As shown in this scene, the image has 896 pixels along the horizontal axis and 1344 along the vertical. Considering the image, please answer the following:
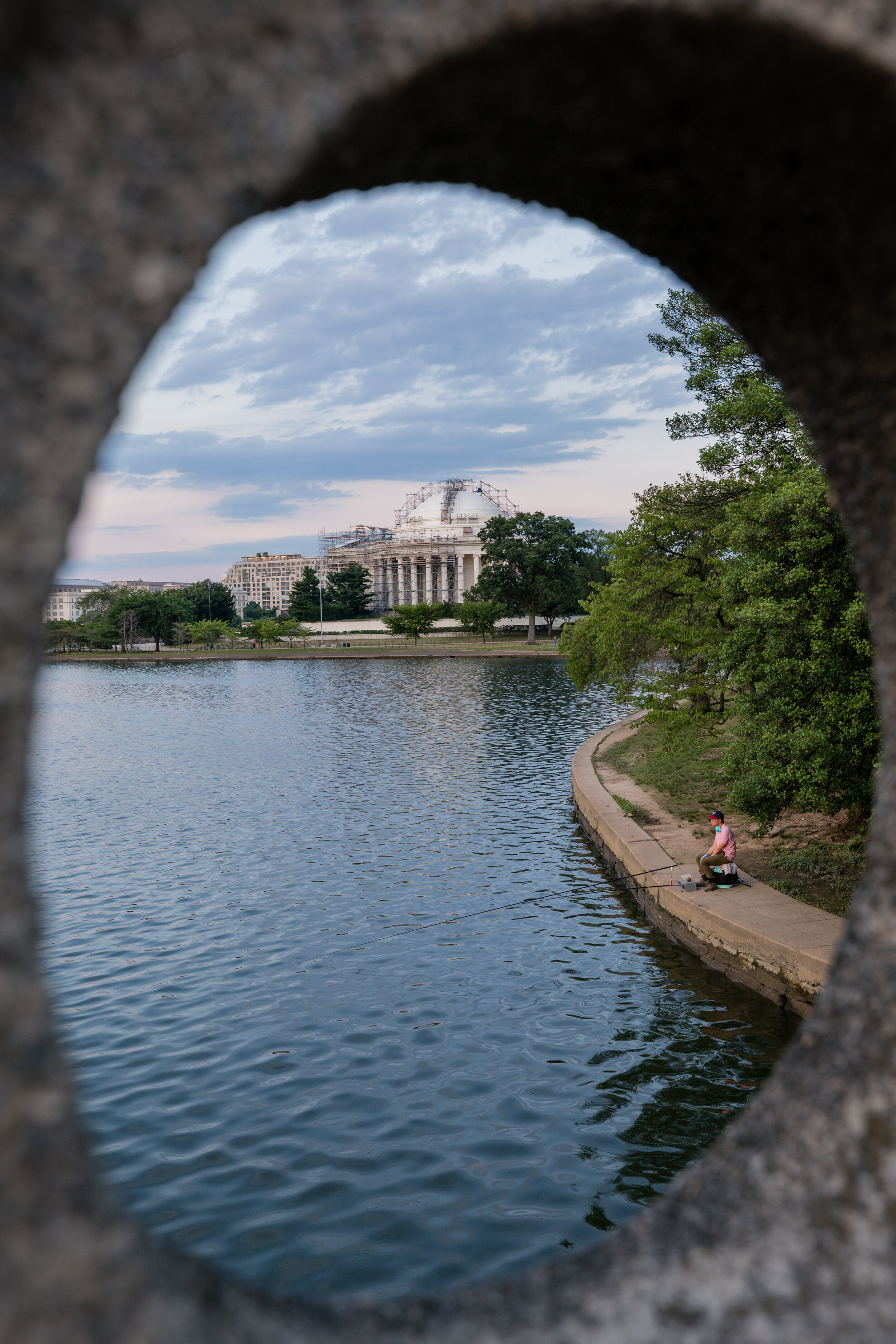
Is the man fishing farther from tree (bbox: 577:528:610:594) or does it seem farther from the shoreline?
tree (bbox: 577:528:610:594)

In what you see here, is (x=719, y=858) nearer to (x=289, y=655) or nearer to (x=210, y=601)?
(x=289, y=655)

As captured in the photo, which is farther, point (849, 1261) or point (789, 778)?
point (789, 778)

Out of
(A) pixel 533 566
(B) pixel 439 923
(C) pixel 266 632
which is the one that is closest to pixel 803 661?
(B) pixel 439 923

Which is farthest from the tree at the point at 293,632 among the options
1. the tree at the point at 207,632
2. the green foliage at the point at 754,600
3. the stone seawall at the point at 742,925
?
the stone seawall at the point at 742,925

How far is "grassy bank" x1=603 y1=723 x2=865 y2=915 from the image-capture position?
9445mm

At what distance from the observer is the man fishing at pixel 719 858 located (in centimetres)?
963

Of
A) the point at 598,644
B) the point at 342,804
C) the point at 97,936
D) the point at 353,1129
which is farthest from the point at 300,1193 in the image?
the point at 598,644

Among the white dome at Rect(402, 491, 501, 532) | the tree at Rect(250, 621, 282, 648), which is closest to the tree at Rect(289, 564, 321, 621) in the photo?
the tree at Rect(250, 621, 282, 648)

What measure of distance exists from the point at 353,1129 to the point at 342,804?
10.2 m

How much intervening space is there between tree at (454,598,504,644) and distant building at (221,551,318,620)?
404 feet

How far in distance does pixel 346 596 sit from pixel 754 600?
87823 mm

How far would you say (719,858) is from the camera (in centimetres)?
966

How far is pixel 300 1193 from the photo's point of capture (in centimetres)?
571

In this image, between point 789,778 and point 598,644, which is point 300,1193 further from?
point 598,644
